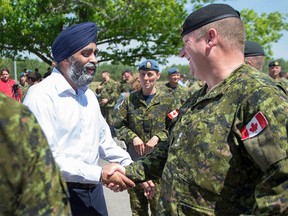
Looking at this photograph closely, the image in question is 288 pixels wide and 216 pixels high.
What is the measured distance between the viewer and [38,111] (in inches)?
106

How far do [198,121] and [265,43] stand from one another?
17.6 meters

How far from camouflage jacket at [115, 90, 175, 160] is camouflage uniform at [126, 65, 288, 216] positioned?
2804 mm

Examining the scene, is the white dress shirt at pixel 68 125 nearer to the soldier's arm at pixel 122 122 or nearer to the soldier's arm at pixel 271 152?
the soldier's arm at pixel 271 152

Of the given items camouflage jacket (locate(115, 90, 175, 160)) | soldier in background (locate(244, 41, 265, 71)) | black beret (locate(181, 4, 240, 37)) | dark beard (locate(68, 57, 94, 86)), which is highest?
black beret (locate(181, 4, 240, 37))

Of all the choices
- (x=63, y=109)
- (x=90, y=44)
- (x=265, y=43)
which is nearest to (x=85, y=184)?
(x=63, y=109)

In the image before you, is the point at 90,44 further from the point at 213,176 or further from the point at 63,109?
the point at 213,176

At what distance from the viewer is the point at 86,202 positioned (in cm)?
293

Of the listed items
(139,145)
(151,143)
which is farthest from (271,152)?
(139,145)

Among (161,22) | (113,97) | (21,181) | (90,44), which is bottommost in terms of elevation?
(113,97)

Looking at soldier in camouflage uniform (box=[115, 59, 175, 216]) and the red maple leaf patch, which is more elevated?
the red maple leaf patch

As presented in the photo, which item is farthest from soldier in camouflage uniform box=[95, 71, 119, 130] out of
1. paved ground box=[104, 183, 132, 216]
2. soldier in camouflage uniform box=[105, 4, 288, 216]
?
soldier in camouflage uniform box=[105, 4, 288, 216]

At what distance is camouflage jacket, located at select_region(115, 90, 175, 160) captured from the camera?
16.5 ft

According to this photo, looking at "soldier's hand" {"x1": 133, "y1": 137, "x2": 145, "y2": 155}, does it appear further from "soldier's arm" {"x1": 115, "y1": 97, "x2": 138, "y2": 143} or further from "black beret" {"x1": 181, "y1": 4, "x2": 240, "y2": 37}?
"black beret" {"x1": 181, "y1": 4, "x2": 240, "y2": 37}

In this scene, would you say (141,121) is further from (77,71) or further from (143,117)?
(77,71)
